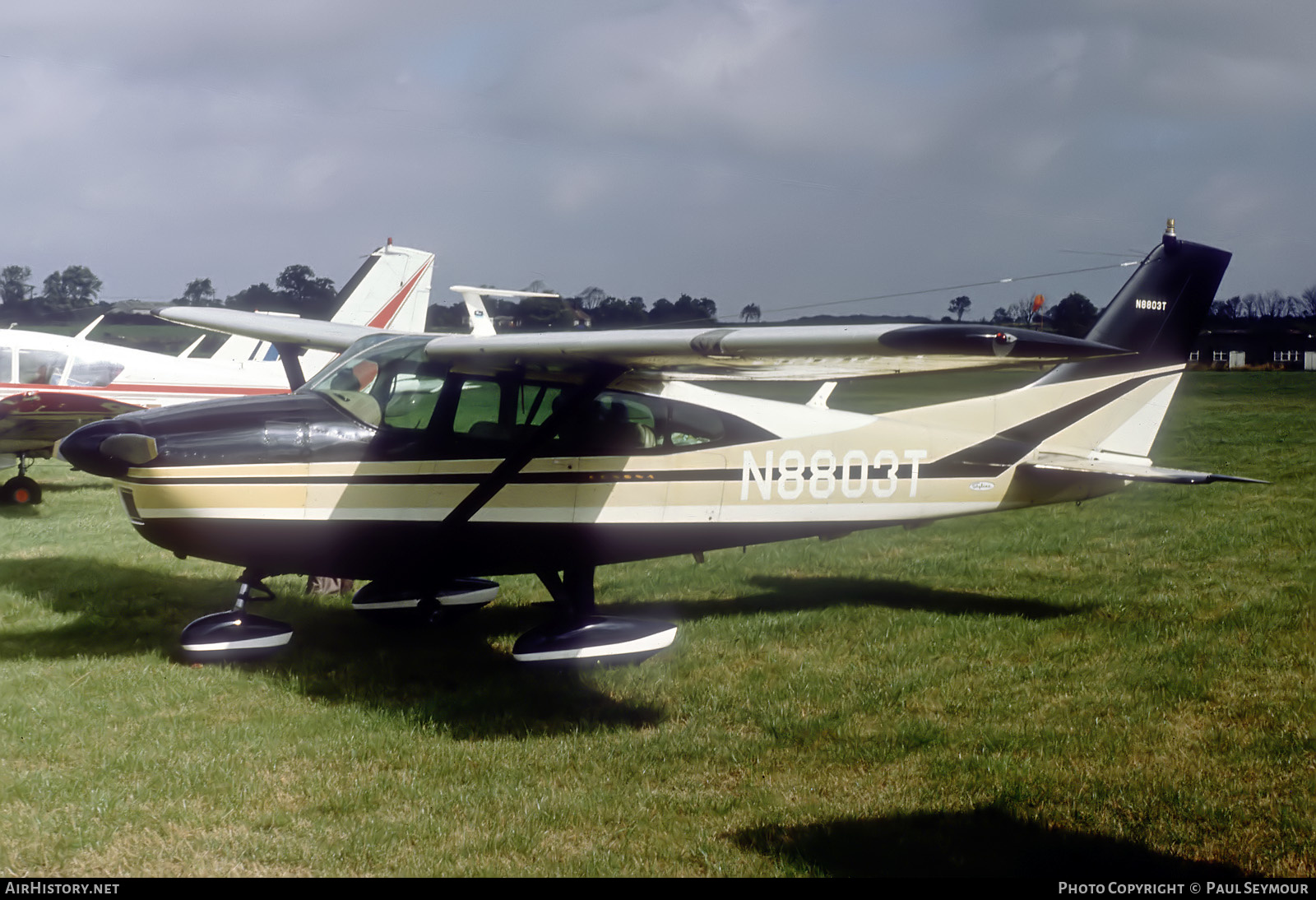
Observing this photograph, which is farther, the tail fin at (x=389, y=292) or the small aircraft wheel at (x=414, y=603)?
the tail fin at (x=389, y=292)

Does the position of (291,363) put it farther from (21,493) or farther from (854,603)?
(21,493)

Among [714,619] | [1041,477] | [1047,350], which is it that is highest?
[1047,350]

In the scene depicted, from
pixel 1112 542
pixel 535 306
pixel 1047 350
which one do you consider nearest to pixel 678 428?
pixel 1047 350

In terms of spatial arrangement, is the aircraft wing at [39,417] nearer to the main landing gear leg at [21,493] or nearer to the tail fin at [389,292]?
the main landing gear leg at [21,493]

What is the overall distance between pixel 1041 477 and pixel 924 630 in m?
1.53

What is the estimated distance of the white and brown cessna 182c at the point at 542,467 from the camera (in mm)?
5789

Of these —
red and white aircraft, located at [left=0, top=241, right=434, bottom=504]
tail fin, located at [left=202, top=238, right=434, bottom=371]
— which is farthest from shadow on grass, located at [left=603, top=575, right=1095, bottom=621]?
tail fin, located at [left=202, top=238, right=434, bottom=371]

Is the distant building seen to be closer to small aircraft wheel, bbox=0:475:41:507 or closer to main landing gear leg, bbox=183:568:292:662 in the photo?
small aircraft wheel, bbox=0:475:41:507

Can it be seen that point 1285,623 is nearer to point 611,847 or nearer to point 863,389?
point 611,847

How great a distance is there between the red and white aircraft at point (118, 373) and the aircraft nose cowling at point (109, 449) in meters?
6.82

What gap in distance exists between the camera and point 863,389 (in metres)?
37.7

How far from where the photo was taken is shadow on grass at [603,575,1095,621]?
7781mm

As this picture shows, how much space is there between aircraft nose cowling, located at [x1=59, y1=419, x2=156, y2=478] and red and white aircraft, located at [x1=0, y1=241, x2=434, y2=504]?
6.82 metres

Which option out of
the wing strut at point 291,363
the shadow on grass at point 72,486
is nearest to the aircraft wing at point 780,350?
the wing strut at point 291,363
